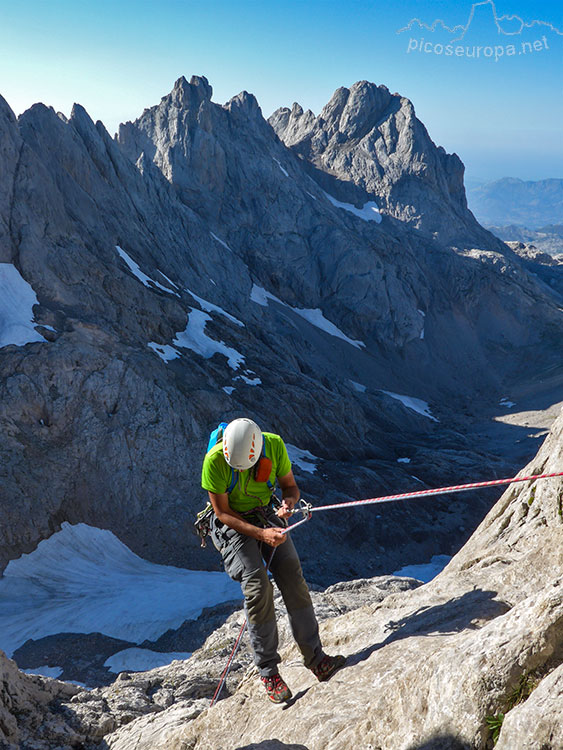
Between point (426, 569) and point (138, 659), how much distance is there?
68.3 feet

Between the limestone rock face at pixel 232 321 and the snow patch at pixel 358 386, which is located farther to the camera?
the snow patch at pixel 358 386

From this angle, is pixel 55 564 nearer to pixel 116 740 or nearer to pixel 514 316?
pixel 116 740

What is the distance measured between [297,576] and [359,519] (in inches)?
1432

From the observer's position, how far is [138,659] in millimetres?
23203

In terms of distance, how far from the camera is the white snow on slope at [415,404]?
7773cm

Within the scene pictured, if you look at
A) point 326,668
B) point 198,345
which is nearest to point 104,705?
point 326,668

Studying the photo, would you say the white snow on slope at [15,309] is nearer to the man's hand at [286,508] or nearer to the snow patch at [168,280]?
the snow patch at [168,280]

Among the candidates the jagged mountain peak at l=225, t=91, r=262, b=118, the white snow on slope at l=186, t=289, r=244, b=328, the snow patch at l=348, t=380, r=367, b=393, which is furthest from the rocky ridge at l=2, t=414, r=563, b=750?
the jagged mountain peak at l=225, t=91, r=262, b=118

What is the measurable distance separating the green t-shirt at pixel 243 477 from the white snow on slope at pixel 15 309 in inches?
1399

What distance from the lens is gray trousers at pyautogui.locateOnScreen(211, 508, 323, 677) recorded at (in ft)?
22.6

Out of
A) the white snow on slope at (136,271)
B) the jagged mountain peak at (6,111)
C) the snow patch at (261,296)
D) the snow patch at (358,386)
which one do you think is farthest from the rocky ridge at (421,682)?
the snow patch at (261,296)

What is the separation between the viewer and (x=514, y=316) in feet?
336

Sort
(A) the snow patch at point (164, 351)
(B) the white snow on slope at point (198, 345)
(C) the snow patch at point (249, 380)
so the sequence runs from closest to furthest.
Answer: (A) the snow patch at point (164, 351)
(B) the white snow on slope at point (198, 345)
(C) the snow patch at point (249, 380)

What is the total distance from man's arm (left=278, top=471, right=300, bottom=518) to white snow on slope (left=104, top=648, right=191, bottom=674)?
17.8m
